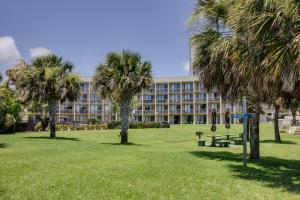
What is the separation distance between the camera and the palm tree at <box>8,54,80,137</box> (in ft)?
91.0

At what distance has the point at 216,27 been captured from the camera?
55.6ft

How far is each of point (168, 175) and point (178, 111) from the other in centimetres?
9328

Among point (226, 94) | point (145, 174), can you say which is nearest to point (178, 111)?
point (226, 94)

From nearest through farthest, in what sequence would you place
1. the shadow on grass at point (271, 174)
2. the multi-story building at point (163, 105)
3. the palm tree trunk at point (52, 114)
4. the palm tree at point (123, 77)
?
1. the shadow on grass at point (271, 174)
2. the palm tree at point (123, 77)
3. the palm tree trunk at point (52, 114)
4. the multi-story building at point (163, 105)

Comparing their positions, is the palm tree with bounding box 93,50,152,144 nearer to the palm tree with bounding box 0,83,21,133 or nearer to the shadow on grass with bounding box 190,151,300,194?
the shadow on grass with bounding box 190,151,300,194

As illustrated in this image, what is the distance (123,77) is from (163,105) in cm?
8224

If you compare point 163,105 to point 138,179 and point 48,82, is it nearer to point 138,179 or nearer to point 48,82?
point 48,82

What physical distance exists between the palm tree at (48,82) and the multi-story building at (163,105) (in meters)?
71.7

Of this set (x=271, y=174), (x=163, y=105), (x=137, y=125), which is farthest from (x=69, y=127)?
(x=163, y=105)

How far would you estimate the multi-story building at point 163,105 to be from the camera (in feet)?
332

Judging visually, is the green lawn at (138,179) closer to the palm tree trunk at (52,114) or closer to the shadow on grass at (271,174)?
the shadow on grass at (271,174)

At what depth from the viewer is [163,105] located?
105188 millimetres

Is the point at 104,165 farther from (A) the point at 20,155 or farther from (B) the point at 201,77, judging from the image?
(B) the point at 201,77

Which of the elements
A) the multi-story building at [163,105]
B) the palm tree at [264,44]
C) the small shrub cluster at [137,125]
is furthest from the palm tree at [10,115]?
the multi-story building at [163,105]
